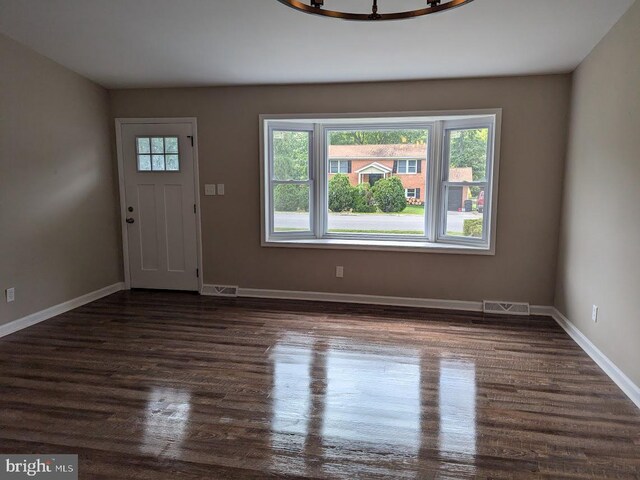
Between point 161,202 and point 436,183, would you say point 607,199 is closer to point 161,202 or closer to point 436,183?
point 436,183

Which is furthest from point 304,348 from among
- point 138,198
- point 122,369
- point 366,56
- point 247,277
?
point 138,198

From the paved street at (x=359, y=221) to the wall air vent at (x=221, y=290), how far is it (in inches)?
35.5

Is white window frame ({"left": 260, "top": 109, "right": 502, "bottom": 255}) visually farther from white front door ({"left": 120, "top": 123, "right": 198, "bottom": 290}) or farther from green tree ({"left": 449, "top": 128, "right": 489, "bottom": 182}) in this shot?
white front door ({"left": 120, "top": 123, "right": 198, "bottom": 290})

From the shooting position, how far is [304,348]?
321cm

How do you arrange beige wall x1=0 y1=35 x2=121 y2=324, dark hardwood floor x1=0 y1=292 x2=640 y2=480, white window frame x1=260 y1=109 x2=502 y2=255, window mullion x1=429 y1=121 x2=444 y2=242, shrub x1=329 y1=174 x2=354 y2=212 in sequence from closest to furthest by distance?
dark hardwood floor x1=0 y1=292 x2=640 y2=480, beige wall x1=0 y1=35 x2=121 y2=324, white window frame x1=260 y1=109 x2=502 y2=255, window mullion x1=429 y1=121 x2=444 y2=242, shrub x1=329 y1=174 x2=354 y2=212

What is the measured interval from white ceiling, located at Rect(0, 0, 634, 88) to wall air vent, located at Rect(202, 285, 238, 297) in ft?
7.51

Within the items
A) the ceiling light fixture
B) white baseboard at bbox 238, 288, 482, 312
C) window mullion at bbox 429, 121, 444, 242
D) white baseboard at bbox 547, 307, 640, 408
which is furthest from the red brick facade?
the ceiling light fixture

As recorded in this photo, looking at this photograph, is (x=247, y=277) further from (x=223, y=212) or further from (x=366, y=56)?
(x=366, y=56)

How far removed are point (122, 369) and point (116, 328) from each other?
935 millimetres

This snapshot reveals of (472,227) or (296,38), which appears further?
(472,227)

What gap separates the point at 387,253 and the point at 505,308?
1.31m

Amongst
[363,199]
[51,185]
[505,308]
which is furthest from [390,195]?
[51,185]

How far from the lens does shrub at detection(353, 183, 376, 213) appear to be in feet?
15.5

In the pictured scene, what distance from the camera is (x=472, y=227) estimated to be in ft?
14.1
